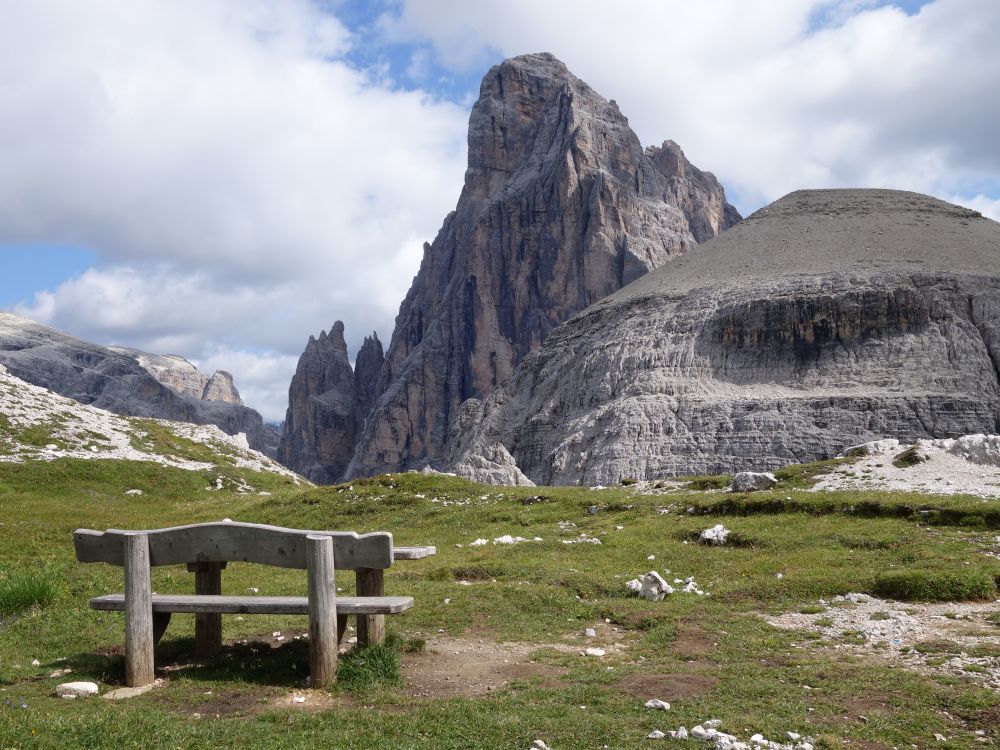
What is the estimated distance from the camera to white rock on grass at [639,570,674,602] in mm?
15973

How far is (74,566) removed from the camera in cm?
1825

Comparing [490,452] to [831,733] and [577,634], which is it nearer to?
[577,634]

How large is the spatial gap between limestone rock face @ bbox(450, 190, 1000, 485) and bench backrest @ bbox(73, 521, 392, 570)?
66.8 meters

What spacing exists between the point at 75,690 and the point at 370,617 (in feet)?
12.3

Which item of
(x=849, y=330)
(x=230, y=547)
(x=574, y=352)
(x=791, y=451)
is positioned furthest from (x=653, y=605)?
(x=574, y=352)

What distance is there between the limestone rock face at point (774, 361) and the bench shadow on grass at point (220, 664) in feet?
215

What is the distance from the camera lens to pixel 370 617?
11203mm

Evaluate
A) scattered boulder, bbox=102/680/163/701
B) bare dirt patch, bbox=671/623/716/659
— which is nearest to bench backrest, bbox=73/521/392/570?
scattered boulder, bbox=102/680/163/701

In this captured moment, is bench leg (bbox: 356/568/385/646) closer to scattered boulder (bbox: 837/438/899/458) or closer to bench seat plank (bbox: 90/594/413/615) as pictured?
bench seat plank (bbox: 90/594/413/615)

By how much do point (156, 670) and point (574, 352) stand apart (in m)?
106

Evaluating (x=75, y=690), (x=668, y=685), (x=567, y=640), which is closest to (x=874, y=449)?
(x=567, y=640)

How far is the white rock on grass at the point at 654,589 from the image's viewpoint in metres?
16.0

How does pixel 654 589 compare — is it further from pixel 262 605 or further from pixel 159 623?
pixel 159 623

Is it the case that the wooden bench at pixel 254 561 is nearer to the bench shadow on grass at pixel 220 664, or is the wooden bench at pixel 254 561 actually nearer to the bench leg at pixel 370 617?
the bench leg at pixel 370 617
